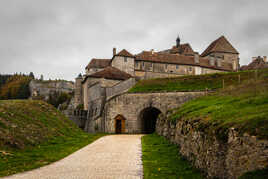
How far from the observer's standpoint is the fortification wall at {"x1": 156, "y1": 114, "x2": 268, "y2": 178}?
20.1ft

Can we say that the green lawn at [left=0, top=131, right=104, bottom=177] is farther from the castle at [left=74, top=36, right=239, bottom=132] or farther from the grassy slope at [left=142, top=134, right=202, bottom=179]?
the castle at [left=74, top=36, right=239, bottom=132]

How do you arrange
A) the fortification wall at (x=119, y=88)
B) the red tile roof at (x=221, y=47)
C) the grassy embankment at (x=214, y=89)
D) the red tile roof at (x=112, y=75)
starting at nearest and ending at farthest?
the grassy embankment at (x=214, y=89), the fortification wall at (x=119, y=88), the red tile roof at (x=112, y=75), the red tile roof at (x=221, y=47)

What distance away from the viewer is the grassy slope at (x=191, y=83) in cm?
3158

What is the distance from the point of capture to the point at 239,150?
22.4ft

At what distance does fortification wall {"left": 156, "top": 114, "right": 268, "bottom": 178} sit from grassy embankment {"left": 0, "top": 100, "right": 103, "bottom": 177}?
20.8 ft

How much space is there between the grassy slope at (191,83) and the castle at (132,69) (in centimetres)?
286

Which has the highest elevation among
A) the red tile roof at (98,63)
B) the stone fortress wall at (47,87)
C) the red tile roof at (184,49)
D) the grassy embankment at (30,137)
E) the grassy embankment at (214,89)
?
the red tile roof at (184,49)

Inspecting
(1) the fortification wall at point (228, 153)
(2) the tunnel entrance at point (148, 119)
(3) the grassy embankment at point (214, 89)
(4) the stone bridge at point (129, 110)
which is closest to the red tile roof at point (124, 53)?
(3) the grassy embankment at point (214, 89)

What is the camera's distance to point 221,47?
2623 inches

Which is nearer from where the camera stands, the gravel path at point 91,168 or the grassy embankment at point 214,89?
the gravel path at point 91,168

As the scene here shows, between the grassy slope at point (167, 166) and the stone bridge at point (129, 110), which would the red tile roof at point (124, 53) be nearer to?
the stone bridge at point (129, 110)

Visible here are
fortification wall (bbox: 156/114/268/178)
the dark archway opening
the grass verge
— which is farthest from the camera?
the dark archway opening

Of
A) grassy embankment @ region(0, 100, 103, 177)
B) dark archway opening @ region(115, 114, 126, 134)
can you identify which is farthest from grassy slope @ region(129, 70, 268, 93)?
grassy embankment @ region(0, 100, 103, 177)

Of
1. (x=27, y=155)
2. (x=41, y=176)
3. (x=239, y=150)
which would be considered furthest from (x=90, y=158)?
(x=239, y=150)
